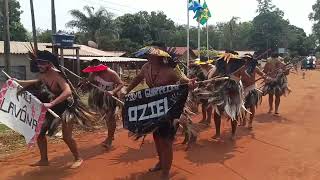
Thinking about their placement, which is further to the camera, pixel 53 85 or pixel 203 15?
pixel 203 15

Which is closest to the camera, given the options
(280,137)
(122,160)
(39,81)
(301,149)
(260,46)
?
(39,81)

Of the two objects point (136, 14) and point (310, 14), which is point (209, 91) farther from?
point (310, 14)

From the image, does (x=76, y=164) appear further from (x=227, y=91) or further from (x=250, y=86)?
(x=250, y=86)

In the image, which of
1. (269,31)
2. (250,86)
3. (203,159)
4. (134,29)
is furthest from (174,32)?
(203,159)

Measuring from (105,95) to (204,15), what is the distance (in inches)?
477

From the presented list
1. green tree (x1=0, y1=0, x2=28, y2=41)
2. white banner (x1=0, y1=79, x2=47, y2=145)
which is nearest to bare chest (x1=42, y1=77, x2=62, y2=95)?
white banner (x1=0, y1=79, x2=47, y2=145)

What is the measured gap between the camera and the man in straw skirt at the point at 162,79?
550 cm

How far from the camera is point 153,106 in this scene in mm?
5551

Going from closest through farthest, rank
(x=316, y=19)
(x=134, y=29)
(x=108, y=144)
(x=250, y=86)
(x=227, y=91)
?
1. (x=108, y=144)
2. (x=227, y=91)
3. (x=250, y=86)
4. (x=134, y=29)
5. (x=316, y=19)

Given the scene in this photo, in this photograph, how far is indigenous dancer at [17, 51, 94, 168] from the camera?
19.4 ft

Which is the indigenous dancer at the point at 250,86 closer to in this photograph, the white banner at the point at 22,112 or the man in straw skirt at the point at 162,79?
the man in straw skirt at the point at 162,79

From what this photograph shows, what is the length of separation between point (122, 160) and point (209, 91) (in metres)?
2.01

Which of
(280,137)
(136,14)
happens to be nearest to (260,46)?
(136,14)

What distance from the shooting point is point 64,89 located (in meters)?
5.84
